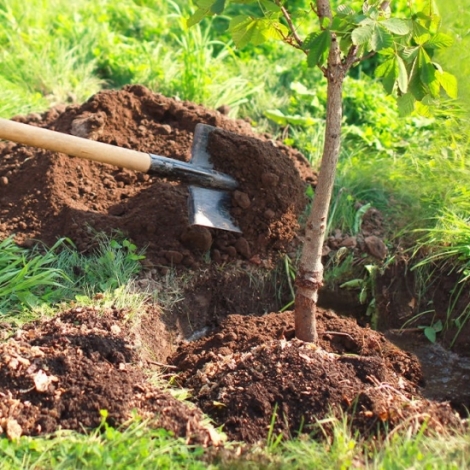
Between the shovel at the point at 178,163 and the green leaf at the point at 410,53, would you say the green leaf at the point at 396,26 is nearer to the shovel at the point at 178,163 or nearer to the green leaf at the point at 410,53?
the green leaf at the point at 410,53

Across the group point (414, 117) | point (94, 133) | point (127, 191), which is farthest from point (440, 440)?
point (414, 117)

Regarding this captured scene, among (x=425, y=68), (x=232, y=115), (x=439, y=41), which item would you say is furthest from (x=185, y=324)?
(x=232, y=115)

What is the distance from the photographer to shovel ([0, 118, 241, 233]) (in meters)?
4.16

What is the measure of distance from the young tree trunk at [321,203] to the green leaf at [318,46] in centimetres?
20

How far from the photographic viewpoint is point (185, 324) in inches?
172

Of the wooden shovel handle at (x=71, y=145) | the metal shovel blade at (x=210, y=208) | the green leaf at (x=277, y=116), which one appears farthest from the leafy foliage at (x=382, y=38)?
the green leaf at (x=277, y=116)

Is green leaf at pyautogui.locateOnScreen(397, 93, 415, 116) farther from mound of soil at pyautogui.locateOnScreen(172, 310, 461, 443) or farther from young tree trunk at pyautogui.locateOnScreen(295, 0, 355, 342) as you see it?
mound of soil at pyautogui.locateOnScreen(172, 310, 461, 443)

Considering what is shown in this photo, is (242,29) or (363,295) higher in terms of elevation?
(242,29)

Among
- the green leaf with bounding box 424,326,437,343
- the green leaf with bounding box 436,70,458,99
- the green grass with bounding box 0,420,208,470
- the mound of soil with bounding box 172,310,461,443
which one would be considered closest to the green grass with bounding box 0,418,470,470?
the green grass with bounding box 0,420,208,470

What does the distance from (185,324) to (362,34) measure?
1995 mm

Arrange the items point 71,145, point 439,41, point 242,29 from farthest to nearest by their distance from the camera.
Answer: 1. point 71,145
2. point 242,29
3. point 439,41

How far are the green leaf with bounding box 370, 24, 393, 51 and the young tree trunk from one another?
15.0 inches

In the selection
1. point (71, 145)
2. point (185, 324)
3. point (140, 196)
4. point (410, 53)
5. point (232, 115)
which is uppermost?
point (410, 53)

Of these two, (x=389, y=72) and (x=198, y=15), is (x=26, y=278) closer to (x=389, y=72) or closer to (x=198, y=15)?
(x=198, y=15)
